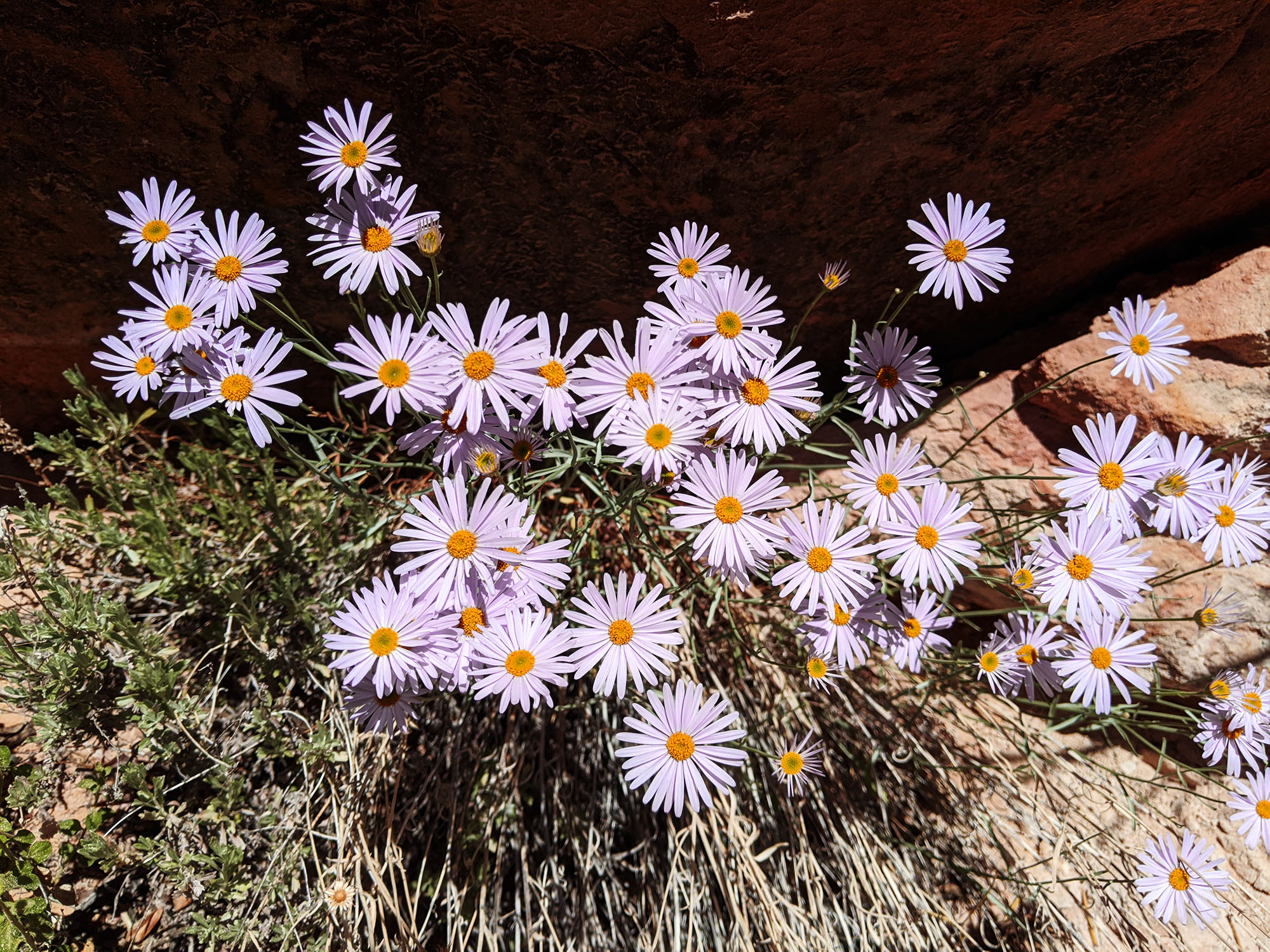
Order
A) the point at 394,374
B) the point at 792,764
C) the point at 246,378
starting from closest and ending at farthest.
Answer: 1. the point at 394,374
2. the point at 246,378
3. the point at 792,764

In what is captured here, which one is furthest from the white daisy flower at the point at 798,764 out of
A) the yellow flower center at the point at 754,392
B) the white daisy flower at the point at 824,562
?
the yellow flower center at the point at 754,392

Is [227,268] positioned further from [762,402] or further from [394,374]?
[762,402]

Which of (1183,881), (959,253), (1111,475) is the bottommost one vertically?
(1183,881)

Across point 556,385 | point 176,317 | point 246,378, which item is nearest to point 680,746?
point 556,385

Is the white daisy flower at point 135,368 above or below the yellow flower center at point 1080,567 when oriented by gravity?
above

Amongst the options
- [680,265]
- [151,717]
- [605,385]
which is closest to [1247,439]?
[680,265]

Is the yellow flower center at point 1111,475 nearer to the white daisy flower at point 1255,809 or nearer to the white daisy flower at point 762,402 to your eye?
the white daisy flower at point 762,402

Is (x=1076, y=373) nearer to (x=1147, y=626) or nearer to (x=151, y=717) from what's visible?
(x=1147, y=626)
